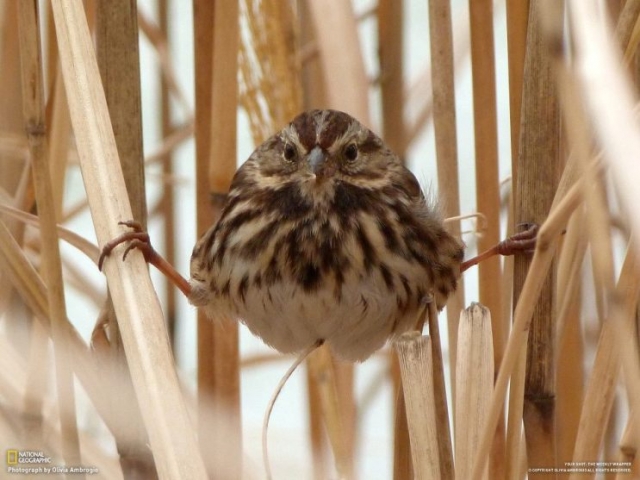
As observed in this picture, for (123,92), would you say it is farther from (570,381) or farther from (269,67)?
(570,381)

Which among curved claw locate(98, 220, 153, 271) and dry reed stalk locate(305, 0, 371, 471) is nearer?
curved claw locate(98, 220, 153, 271)

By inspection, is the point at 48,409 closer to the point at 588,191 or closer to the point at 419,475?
the point at 419,475

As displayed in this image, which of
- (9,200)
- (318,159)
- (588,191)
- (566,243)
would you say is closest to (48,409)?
(9,200)

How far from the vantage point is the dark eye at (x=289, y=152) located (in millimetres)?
2271

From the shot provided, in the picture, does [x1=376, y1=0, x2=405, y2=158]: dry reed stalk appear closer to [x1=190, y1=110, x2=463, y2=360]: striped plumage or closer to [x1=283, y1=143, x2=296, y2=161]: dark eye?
[x1=190, y1=110, x2=463, y2=360]: striped plumage

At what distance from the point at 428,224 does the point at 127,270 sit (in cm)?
97

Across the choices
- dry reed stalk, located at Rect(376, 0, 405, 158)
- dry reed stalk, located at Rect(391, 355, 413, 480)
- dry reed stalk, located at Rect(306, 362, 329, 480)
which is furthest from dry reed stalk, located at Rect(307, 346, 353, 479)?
dry reed stalk, located at Rect(376, 0, 405, 158)

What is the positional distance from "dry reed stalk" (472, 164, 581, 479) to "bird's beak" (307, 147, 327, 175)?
895 millimetres

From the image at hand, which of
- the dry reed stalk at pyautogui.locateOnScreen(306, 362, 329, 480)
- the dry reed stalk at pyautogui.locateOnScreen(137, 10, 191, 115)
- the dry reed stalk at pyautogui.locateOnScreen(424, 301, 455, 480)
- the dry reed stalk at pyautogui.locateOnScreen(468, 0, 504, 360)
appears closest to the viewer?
the dry reed stalk at pyautogui.locateOnScreen(424, 301, 455, 480)

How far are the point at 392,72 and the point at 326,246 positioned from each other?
3.52 feet

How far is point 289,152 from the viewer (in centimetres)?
229

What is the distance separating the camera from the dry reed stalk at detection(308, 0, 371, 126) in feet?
7.55

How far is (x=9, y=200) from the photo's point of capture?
2.48m

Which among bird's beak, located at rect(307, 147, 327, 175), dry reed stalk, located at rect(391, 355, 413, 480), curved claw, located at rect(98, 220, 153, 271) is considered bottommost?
dry reed stalk, located at rect(391, 355, 413, 480)
